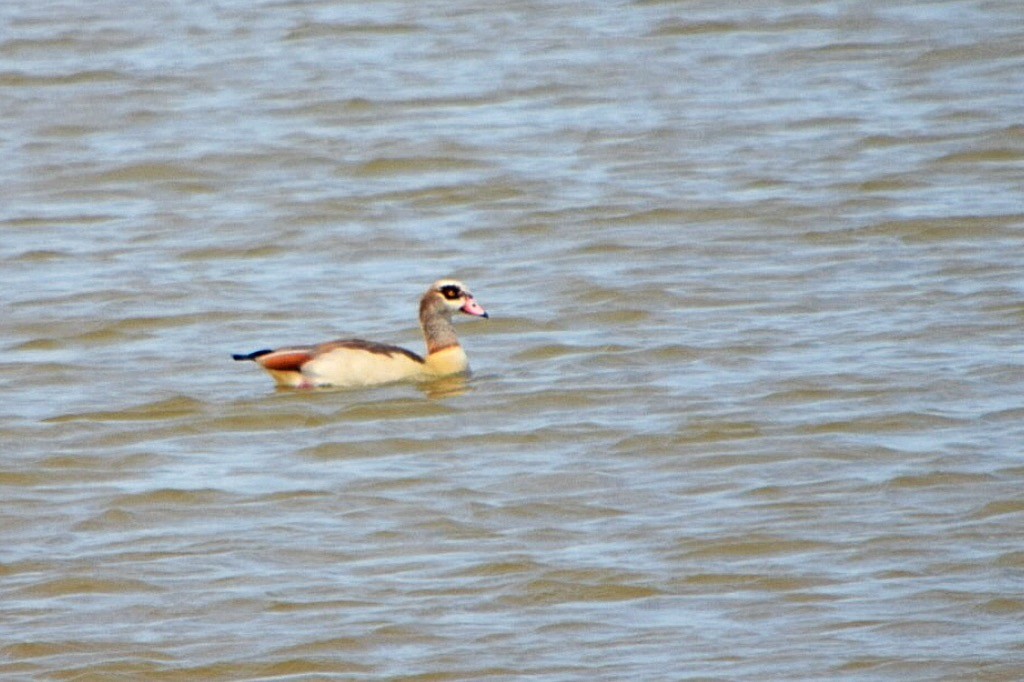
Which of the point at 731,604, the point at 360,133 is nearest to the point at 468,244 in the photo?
the point at 360,133

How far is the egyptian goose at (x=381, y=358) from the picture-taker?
11234 mm

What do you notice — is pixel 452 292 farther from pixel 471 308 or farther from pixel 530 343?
pixel 530 343

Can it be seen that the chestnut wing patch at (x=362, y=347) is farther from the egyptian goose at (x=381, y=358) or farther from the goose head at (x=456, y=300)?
the goose head at (x=456, y=300)

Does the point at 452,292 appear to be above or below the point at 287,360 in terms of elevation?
above

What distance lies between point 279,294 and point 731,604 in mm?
6337

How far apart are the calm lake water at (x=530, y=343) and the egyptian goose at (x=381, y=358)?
16 cm

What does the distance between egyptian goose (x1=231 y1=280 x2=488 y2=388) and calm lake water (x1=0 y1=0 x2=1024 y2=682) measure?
16cm

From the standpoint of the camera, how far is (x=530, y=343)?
12250 mm

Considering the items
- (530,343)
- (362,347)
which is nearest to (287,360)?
(362,347)

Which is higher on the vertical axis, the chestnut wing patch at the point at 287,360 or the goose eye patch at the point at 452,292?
the goose eye patch at the point at 452,292

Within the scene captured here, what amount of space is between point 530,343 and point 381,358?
1.15 meters

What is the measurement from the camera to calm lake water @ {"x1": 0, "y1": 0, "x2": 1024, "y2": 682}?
7.72 m

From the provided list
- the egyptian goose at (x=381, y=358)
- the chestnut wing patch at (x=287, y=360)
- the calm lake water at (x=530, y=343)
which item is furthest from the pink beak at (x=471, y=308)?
the chestnut wing patch at (x=287, y=360)

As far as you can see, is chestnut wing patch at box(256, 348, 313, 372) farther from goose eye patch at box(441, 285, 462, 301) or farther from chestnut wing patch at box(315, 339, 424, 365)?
goose eye patch at box(441, 285, 462, 301)
